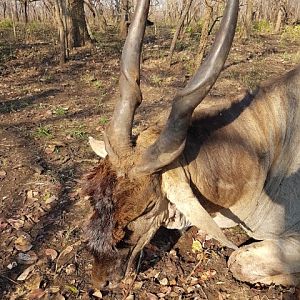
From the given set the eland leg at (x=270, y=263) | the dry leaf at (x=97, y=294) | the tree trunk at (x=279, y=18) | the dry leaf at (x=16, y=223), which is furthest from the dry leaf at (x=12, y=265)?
the tree trunk at (x=279, y=18)

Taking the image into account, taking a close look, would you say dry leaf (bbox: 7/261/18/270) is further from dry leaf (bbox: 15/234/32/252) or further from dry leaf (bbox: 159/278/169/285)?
dry leaf (bbox: 159/278/169/285)

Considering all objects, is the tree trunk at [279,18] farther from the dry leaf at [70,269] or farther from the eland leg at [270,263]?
the dry leaf at [70,269]

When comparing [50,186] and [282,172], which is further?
[50,186]

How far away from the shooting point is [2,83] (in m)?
9.81

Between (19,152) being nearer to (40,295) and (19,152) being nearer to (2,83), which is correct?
(40,295)

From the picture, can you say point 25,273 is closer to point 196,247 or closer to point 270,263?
point 196,247

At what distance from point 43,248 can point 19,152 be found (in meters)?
2.16

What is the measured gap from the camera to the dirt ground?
144 inches

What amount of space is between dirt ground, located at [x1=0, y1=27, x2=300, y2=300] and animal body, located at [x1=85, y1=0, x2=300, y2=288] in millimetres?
315

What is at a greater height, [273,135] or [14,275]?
[273,135]

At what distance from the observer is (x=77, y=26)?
14.0m

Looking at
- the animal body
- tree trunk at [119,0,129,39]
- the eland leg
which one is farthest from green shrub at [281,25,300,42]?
the eland leg

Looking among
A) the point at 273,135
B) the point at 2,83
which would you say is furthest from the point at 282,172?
the point at 2,83

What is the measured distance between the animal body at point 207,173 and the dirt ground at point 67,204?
315mm
